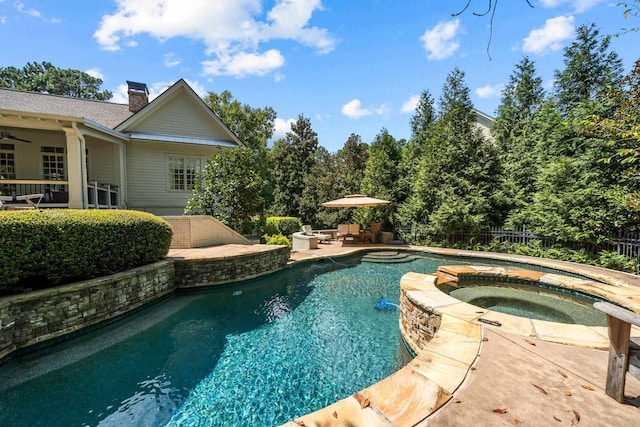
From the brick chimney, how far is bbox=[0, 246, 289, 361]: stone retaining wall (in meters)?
10.8

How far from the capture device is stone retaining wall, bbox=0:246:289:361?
4.42 metres

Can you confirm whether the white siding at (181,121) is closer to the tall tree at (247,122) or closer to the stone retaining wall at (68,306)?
the stone retaining wall at (68,306)

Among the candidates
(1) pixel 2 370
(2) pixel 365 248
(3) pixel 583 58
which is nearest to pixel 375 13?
(1) pixel 2 370

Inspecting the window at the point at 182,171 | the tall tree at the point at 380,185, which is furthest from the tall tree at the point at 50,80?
the tall tree at the point at 380,185

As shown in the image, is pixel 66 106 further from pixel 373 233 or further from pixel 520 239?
pixel 520 239

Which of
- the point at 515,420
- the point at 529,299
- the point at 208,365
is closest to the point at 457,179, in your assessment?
the point at 529,299

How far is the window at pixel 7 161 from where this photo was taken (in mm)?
10846

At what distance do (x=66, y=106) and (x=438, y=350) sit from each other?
1665cm

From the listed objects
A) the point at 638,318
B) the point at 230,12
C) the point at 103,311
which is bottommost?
the point at 103,311

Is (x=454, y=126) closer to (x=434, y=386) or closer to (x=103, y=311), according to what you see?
(x=434, y=386)

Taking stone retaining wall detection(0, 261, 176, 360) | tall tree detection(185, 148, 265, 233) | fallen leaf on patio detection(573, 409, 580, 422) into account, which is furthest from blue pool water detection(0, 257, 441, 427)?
tall tree detection(185, 148, 265, 233)

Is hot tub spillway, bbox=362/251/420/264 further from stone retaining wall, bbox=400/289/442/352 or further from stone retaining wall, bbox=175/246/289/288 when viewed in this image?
stone retaining wall, bbox=400/289/442/352

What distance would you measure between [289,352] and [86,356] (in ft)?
10.9

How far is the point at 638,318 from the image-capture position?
6.52 feet
